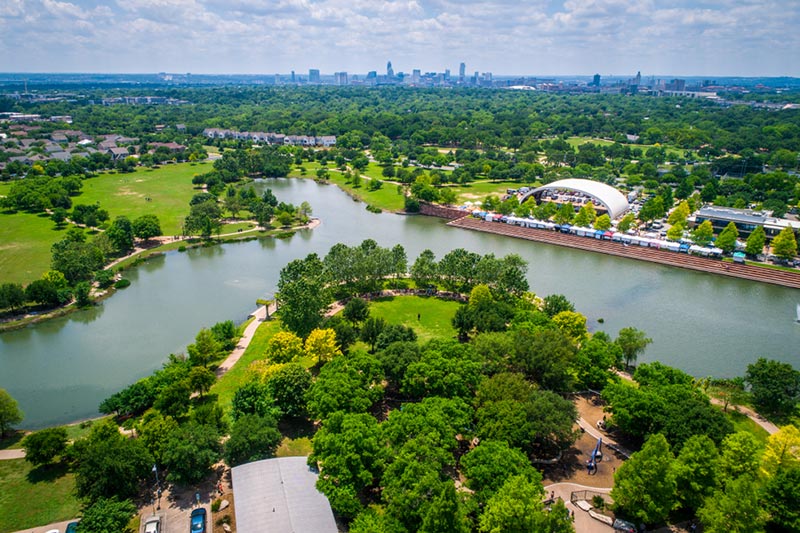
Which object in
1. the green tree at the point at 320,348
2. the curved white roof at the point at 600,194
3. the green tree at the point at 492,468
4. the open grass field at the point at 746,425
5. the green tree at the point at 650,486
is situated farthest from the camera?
the curved white roof at the point at 600,194

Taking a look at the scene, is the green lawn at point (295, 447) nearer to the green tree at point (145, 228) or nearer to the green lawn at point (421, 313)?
the green lawn at point (421, 313)

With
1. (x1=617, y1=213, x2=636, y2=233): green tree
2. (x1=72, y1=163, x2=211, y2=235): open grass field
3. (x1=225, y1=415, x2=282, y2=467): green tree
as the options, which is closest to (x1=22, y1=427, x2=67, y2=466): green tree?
(x1=225, y1=415, x2=282, y2=467): green tree

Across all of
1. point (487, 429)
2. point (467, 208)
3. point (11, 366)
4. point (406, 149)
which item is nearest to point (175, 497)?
point (487, 429)

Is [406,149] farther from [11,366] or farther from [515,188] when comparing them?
[11,366]

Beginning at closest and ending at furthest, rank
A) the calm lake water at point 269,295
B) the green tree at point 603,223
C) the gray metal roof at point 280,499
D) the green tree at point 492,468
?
1. the gray metal roof at point 280,499
2. the green tree at point 492,468
3. the calm lake water at point 269,295
4. the green tree at point 603,223

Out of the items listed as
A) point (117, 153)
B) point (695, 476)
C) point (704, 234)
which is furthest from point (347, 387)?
point (117, 153)

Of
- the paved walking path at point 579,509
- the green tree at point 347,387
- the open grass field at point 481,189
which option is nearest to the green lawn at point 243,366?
the green tree at point 347,387
